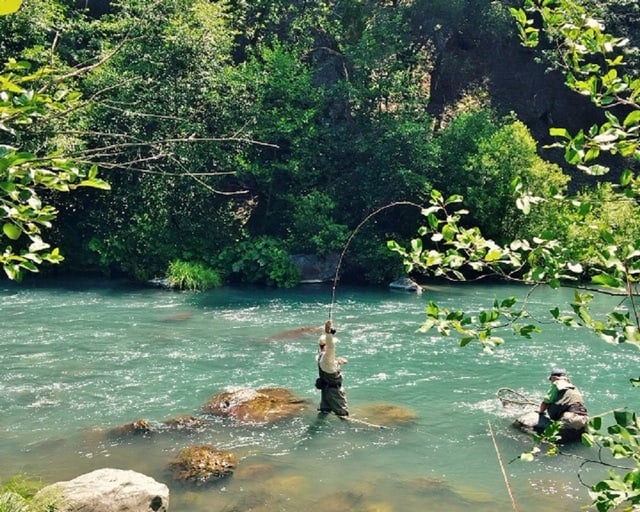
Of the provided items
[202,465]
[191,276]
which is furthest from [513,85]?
[202,465]

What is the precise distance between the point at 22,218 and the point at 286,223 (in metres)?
25.1

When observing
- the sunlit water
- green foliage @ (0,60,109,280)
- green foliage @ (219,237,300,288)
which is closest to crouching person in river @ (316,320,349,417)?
the sunlit water

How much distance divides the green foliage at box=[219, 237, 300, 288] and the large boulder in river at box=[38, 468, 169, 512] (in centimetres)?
1675

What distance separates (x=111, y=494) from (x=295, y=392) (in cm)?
535

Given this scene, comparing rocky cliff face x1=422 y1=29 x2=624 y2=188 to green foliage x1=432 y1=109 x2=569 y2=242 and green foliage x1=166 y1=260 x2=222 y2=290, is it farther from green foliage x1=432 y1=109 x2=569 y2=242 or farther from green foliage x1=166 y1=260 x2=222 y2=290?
green foliage x1=166 y1=260 x2=222 y2=290

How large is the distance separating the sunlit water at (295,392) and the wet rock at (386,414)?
0.29 feet

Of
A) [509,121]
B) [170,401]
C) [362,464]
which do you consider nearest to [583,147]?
[362,464]

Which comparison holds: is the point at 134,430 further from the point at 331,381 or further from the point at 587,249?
the point at 587,249

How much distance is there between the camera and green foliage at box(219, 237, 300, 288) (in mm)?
24578

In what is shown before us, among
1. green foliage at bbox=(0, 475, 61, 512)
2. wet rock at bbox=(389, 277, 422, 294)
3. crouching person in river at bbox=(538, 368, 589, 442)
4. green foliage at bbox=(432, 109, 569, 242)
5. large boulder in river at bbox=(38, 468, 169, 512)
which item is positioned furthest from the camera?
green foliage at bbox=(432, 109, 569, 242)

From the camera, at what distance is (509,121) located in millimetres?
29891

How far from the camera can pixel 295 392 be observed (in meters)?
12.4

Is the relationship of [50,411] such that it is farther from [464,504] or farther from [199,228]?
[199,228]

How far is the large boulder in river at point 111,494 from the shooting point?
7199mm
